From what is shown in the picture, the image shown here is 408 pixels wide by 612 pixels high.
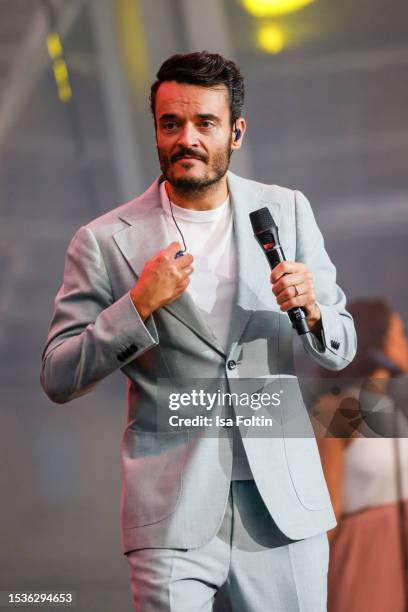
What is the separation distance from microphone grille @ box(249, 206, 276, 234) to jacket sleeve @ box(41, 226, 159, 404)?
304mm

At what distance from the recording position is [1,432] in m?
3.71

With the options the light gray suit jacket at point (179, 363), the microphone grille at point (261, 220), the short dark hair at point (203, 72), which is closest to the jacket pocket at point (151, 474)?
the light gray suit jacket at point (179, 363)

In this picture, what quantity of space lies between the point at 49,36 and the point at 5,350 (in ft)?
4.21

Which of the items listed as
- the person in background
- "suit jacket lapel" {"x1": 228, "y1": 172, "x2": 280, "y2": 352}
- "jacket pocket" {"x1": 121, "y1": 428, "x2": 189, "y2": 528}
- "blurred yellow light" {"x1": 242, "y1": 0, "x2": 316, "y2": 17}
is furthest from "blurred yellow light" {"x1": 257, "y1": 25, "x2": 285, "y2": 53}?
"jacket pocket" {"x1": 121, "y1": 428, "x2": 189, "y2": 528}

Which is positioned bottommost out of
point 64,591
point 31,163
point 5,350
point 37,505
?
point 64,591

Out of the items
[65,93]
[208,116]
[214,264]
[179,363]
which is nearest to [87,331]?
[179,363]

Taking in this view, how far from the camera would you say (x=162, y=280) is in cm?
204

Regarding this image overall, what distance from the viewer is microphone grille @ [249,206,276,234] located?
210 cm

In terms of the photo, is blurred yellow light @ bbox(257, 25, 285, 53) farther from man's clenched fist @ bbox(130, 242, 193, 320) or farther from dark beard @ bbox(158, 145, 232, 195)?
man's clenched fist @ bbox(130, 242, 193, 320)

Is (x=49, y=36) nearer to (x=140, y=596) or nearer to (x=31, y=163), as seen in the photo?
(x=31, y=163)

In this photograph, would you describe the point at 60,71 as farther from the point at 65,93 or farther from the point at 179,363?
the point at 179,363

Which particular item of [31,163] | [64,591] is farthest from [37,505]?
[31,163]

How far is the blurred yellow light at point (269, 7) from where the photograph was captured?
368 centimetres

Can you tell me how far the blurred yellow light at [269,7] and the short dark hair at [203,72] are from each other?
5.04 ft
